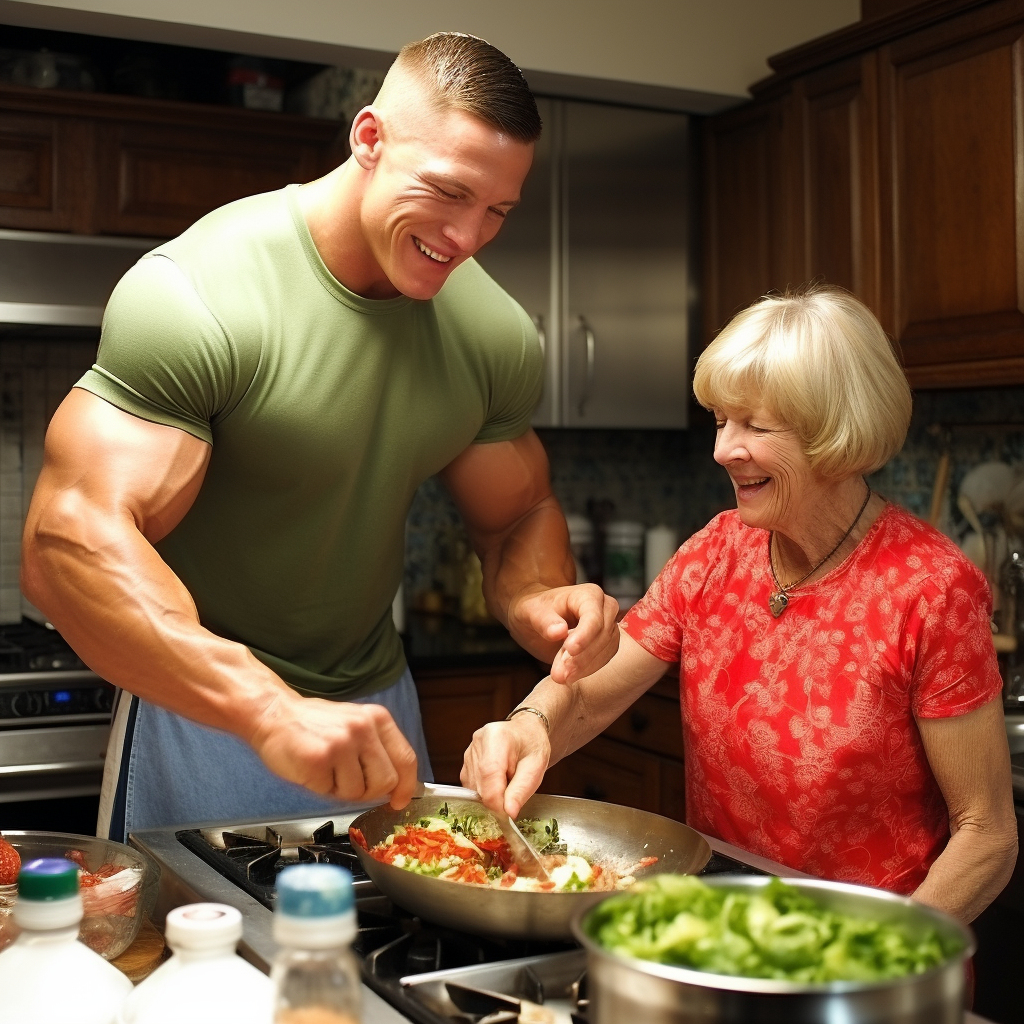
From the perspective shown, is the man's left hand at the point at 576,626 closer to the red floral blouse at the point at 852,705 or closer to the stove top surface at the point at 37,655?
the red floral blouse at the point at 852,705

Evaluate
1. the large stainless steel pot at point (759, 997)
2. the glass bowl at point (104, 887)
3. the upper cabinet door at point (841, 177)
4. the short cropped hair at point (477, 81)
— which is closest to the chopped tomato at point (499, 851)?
the glass bowl at point (104, 887)

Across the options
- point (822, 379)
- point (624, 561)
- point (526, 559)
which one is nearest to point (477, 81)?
point (822, 379)

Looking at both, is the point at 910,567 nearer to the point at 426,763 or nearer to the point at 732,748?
the point at 732,748

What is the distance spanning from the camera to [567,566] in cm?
185

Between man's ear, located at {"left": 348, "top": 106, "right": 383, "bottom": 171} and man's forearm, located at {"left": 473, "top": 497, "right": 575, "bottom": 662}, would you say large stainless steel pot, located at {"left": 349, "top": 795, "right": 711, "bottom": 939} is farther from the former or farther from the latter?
man's ear, located at {"left": 348, "top": 106, "right": 383, "bottom": 171}

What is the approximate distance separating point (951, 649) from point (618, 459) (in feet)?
8.29

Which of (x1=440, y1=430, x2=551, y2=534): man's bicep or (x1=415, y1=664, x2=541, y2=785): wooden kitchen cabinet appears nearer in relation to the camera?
(x1=440, y1=430, x2=551, y2=534): man's bicep

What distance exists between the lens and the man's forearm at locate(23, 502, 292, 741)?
46.1 inches

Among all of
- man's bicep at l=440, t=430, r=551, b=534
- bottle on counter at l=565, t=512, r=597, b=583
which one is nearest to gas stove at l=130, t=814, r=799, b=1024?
man's bicep at l=440, t=430, r=551, b=534

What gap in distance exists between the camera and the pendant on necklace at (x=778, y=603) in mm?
1661

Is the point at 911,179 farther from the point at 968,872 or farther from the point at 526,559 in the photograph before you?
the point at 968,872

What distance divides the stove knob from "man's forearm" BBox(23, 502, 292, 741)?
153 centimetres

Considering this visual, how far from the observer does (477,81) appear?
1.47 m

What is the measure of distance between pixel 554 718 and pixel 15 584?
87.7 inches
